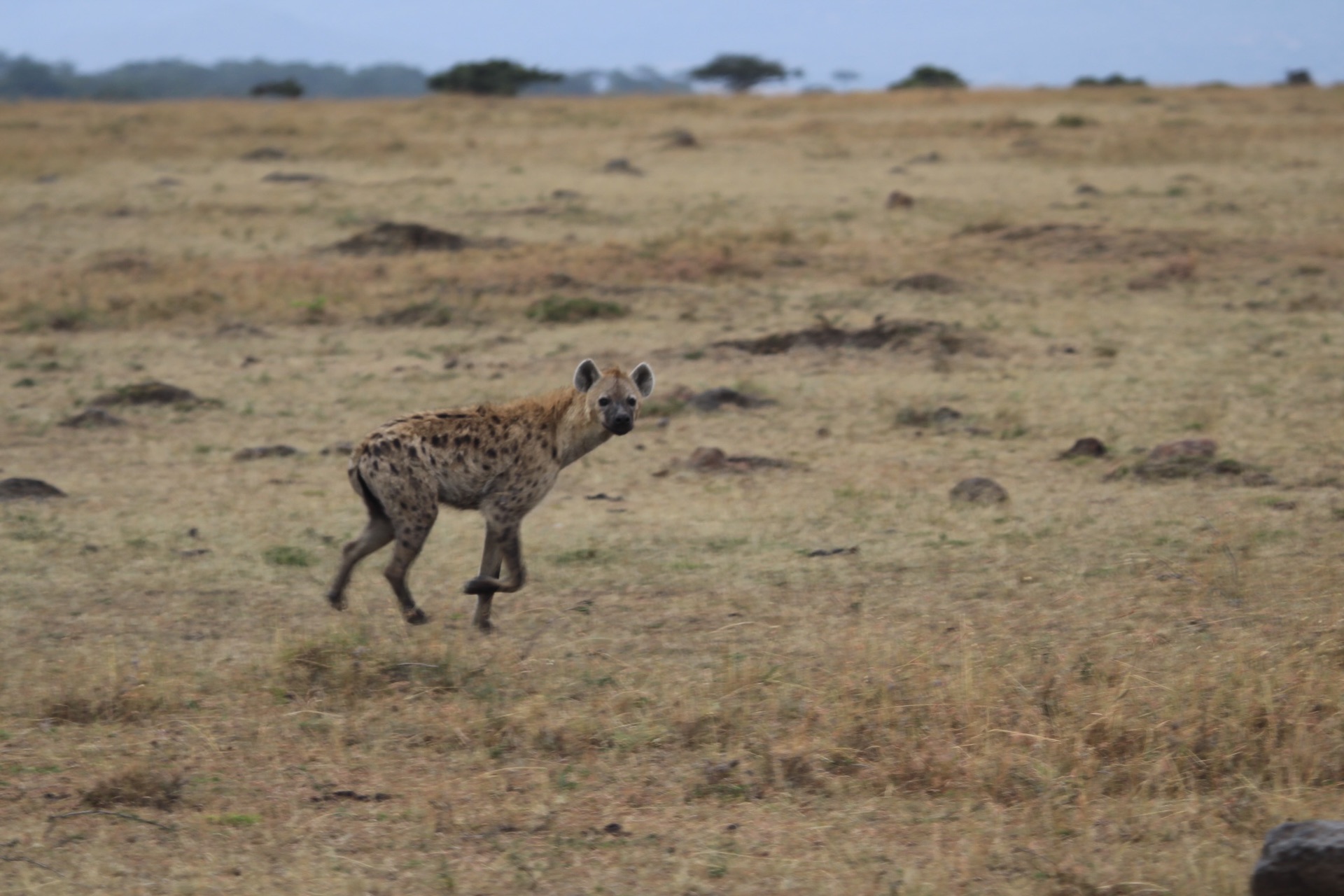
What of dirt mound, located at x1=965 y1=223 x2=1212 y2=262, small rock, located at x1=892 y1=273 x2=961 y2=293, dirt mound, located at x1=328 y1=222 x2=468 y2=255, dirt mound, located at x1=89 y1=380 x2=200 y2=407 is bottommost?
dirt mound, located at x1=89 y1=380 x2=200 y2=407

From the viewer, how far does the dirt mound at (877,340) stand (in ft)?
37.6

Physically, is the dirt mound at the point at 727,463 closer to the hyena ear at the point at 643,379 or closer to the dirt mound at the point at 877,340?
the hyena ear at the point at 643,379

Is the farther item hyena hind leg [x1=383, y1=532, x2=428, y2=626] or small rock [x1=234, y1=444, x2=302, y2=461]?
small rock [x1=234, y1=444, x2=302, y2=461]

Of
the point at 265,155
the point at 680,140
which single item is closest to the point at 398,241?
the point at 265,155

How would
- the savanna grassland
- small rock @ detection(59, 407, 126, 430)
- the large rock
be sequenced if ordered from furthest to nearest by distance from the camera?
small rock @ detection(59, 407, 126, 430), the savanna grassland, the large rock

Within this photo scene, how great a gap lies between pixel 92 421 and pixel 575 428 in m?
4.54

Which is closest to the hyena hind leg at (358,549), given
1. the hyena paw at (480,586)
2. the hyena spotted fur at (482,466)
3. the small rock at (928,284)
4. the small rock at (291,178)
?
the hyena spotted fur at (482,466)

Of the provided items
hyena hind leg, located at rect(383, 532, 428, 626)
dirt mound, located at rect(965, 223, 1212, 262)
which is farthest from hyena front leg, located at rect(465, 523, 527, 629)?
dirt mound, located at rect(965, 223, 1212, 262)

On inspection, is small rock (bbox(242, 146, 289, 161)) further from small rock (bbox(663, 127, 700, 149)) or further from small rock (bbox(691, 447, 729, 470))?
small rock (bbox(691, 447, 729, 470))

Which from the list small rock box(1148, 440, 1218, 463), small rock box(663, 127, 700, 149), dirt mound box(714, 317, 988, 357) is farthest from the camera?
small rock box(663, 127, 700, 149)

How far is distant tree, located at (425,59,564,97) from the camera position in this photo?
3931cm

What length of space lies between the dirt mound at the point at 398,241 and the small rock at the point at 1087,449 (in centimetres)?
842

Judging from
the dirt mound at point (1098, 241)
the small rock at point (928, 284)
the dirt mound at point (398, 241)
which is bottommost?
the small rock at point (928, 284)

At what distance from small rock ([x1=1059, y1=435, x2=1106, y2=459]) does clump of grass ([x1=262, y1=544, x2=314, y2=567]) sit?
13.7 ft
